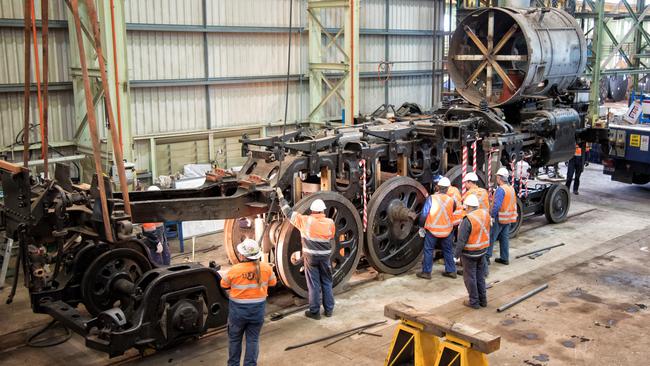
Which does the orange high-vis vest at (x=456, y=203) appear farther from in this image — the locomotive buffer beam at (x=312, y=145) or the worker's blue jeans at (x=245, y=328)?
the worker's blue jeans at (x=245, y=328)

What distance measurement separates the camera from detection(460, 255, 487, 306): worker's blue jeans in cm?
899

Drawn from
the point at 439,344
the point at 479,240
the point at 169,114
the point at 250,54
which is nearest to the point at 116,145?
the point at 439,344

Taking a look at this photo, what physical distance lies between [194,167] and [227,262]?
3.98m

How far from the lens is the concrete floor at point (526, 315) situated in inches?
303

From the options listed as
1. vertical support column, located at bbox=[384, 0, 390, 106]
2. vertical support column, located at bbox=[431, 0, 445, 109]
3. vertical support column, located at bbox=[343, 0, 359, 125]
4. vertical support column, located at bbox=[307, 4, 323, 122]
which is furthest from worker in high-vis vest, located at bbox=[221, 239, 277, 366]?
vertical support column, located at bbox=[431, 0, 445, 109]

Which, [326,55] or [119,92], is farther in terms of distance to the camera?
[326,55]

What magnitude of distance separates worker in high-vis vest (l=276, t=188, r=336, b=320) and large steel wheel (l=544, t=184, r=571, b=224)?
6.13 meters

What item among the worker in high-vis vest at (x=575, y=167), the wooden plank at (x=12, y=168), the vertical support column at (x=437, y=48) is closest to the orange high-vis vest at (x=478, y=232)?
the wooden plank at (x=12, y=168)

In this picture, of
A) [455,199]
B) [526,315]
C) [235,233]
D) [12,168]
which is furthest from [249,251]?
[455,199]

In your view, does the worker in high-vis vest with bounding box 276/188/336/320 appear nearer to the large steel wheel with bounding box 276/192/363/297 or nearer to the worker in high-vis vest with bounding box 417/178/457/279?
the large steel wheel with bounding box 276/192/363/297

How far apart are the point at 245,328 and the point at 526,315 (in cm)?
393

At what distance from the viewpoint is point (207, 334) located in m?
8.28

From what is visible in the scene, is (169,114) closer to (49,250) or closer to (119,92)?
(119,92)

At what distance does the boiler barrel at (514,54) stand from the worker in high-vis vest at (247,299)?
723 centimetres
